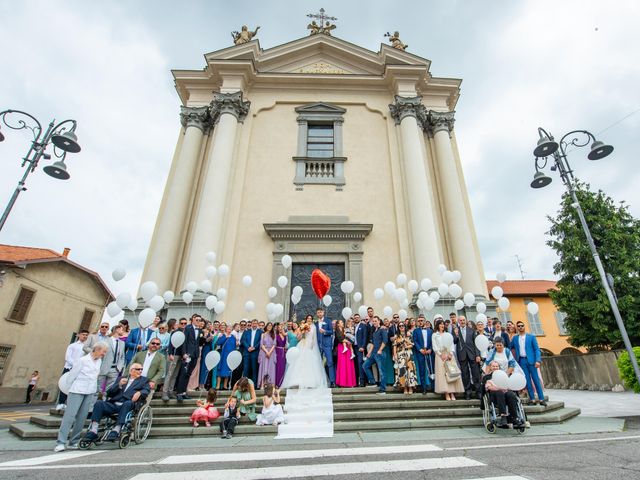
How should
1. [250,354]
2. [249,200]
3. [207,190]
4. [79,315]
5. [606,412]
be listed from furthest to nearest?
1. [79,315]
2. [249,200]
3. [207,190]
4. [250,354]
5. [606,412]

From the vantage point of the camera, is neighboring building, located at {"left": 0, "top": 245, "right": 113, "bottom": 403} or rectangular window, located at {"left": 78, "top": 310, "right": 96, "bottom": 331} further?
rectangular window, located at {"left": 78, "top": 310, "right": 96, "bottom": 331}

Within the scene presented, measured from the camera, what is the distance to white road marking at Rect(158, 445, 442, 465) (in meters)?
3.92

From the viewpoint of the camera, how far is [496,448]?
4.31 meters

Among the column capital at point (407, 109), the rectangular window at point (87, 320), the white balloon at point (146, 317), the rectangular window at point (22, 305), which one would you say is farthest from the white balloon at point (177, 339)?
the rectangular window at point (87, 320)

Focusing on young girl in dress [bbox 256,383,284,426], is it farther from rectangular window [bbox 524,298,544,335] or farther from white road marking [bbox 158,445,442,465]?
rectangular window [bbox 524,298,544,335]

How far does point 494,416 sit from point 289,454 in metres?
3.48

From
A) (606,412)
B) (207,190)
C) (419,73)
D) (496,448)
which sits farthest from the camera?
(419,73)

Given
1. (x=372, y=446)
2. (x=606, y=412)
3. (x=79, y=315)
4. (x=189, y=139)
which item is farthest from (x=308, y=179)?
(x=79, y=315)

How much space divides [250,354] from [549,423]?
241 inches

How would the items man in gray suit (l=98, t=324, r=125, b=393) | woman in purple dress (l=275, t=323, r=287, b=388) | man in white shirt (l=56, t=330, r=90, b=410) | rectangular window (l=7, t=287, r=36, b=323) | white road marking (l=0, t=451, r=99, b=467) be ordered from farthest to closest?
1. rectangular window (l=7, t=287, r=36, b=323)
2. woman in purple dress (l=275, t=323, r=287, b=388)
3. man in white shirt (l=56, t=330, r=90, b=410)
4. man in gray suit (l=98, t=324, r=125, b=393)
5. white road marking (l=0, t=451, r=99, b=467)

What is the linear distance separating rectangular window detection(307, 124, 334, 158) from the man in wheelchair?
10.4m

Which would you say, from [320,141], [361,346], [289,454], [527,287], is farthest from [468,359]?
[527,287]

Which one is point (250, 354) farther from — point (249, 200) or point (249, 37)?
point (249, 37)

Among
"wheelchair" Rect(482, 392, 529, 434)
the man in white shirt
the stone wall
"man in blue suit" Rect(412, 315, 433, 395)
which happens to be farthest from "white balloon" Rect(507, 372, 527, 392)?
the stone wall
